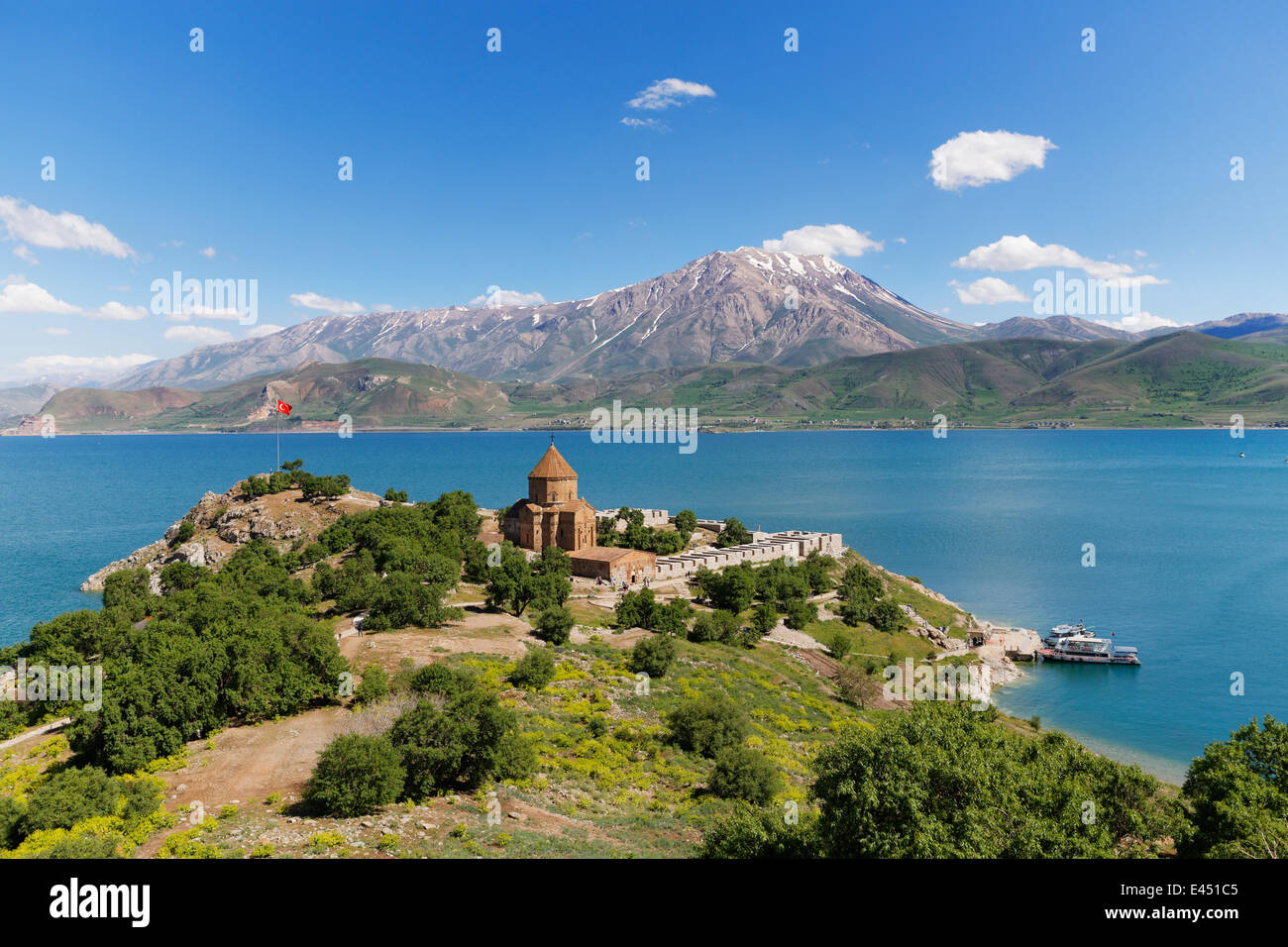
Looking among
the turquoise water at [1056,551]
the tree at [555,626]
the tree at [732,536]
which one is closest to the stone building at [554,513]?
the tree at [732,536]

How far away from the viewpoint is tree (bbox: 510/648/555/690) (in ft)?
132

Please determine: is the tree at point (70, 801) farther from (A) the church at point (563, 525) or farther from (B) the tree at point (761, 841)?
(A) the church at point (563, 525)

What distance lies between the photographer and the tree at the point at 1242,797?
20.8m

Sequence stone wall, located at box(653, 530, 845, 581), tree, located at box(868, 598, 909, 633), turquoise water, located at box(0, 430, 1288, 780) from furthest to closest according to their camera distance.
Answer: stone wall, located at box(653, 530, 845, 581), tree, located at box(868, 598, 909, 633), turquoise water, located at box(0, 430, 1288, 780)

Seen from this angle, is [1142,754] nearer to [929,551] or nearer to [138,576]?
[929,551]

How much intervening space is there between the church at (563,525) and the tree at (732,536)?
1570cm

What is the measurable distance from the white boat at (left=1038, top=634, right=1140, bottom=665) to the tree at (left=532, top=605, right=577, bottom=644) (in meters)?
50.6

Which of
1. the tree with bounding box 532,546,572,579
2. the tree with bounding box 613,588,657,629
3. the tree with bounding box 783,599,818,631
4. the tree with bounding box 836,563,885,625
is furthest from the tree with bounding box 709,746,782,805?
the tree with bounding box 836,563,885,625

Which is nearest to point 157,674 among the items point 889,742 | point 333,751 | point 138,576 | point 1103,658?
point 333,751

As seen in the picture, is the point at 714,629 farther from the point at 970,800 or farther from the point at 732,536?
the point at 970,800

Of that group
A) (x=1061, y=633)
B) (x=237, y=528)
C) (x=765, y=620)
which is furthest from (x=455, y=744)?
(x=237, y=528)

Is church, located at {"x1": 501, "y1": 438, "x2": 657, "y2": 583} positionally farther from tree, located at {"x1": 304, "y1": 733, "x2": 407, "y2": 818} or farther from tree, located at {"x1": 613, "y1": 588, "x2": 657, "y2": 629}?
tree, located at {"x1": 304, "y1": 733, "x2": 407, "y2": 818}
